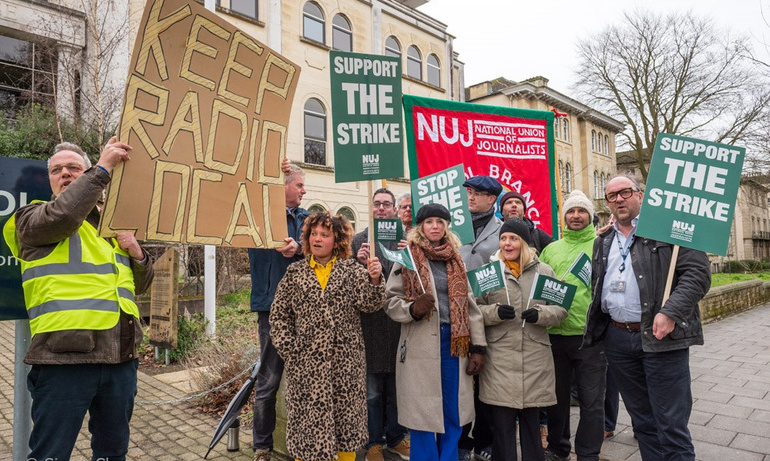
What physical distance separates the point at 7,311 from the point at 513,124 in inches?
196

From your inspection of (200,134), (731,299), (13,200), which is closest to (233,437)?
(13,200)

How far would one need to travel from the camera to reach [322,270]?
3.41m

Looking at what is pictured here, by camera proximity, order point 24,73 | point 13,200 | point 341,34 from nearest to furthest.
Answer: point 13,200 < point 24,73 < point 341,34

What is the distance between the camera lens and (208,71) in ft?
10.4

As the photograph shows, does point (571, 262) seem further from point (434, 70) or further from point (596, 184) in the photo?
point (596, 184)

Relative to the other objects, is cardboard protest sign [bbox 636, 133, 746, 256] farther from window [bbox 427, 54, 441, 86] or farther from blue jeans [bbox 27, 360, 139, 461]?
window [bbox 427, 54, 441, 86]

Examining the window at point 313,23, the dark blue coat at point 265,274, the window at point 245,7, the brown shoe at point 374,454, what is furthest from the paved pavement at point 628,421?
the window at point 313,23

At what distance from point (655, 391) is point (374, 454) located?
6.91ft

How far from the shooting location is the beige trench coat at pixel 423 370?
3338 mm

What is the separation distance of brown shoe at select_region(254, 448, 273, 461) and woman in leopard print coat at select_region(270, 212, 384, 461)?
67cm

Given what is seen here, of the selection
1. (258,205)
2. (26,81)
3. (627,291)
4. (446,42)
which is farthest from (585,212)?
(446,42)

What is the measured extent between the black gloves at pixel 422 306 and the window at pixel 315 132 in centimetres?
1473

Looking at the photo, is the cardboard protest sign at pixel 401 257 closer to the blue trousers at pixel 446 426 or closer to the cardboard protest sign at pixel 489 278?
the cardboard protest sign at pixel 489 278

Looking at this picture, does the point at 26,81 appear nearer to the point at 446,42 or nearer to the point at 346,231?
the point at 346,231
